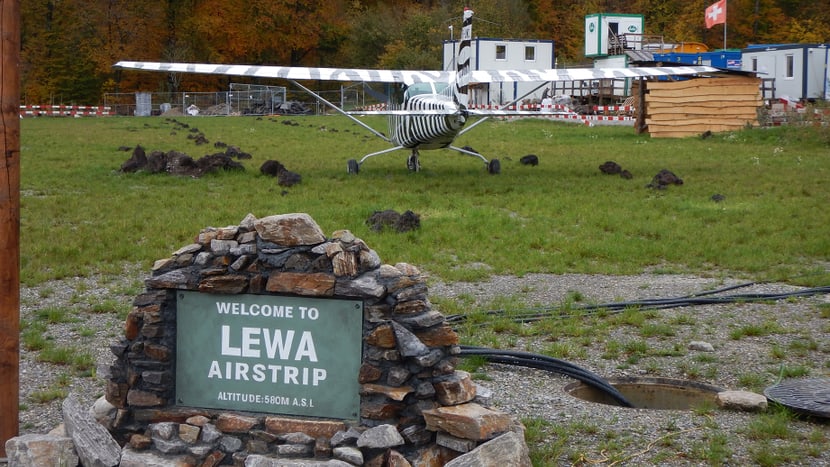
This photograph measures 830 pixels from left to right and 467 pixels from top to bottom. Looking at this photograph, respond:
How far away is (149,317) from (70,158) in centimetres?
2072

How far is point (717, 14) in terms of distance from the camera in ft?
157

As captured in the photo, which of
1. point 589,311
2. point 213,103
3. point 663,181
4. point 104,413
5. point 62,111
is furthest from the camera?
point 213,103

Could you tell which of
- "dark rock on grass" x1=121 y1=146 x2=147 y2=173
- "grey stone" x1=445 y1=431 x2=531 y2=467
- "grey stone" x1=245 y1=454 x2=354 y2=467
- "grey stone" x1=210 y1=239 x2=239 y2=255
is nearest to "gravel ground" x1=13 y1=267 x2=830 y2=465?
"grey stone" x1=445 y1=431 x2=531 y2=467

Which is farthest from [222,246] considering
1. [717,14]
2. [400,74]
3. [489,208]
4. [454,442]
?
[717,14]

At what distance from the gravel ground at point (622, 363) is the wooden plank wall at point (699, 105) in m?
24.4

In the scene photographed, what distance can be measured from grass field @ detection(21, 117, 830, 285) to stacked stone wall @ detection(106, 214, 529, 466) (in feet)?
18.7

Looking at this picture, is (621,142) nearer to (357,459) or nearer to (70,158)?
(70,158)

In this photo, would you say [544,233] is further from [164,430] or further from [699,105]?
[699,105]

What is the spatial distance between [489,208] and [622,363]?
27.7ft

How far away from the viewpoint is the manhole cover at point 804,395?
6.13 meters

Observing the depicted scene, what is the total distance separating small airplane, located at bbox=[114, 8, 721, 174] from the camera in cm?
2067

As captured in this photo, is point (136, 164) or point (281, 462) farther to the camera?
point (136, 164)

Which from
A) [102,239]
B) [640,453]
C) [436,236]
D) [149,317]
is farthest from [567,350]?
[102,239]

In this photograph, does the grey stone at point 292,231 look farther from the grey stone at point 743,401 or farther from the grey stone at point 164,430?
the grey stone at point 743,401
